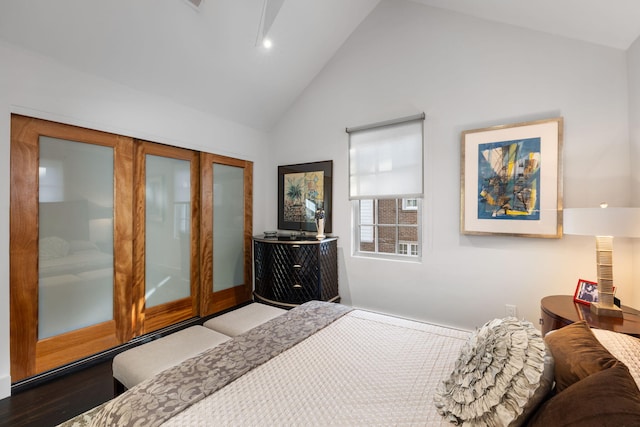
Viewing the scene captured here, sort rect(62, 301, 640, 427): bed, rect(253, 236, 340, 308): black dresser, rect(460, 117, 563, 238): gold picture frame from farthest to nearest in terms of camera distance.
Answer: rect(253, 236, 340, 308): black dresser
rect(460, 117, 563, 238): gold picture frame
rect(62, 301, 640, 427): bed

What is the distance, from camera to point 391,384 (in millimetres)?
1132

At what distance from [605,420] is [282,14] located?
3.28 m

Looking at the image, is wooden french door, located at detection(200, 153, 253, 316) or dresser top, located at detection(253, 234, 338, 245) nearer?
dresser top, located at detection(253, 234, 338, 245)

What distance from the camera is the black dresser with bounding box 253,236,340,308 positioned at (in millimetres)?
3049

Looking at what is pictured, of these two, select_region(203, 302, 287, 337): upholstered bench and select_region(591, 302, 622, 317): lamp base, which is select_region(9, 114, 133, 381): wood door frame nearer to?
select_region(203, 302, 287, 337): upholstered bench

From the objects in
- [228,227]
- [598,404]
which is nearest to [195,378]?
[598,404]

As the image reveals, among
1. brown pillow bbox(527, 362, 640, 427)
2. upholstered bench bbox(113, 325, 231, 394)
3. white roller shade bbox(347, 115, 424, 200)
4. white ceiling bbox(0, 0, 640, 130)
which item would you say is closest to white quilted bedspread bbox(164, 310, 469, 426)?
brown pillow bbox(527, 362, 640, 427)

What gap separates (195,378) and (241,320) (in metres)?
0.94

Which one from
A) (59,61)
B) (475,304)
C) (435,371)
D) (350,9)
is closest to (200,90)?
(59,61)

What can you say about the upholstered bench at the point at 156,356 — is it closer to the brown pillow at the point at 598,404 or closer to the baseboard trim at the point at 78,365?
the baseboard trim at the point at 78,365

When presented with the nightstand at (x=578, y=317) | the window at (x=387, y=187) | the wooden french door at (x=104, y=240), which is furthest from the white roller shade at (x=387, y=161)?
the wooden french door at (x=104, y=240)

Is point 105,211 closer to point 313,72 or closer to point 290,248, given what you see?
point 290,248

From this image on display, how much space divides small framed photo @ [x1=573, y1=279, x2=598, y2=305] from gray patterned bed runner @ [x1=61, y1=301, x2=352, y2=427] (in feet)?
5.64

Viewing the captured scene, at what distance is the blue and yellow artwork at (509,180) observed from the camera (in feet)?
7.52
